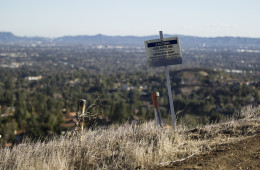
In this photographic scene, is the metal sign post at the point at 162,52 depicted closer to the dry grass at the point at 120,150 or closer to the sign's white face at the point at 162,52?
the sign's white face at the point at 162,52

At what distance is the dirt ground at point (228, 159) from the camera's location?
327 cm

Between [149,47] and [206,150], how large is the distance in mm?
1923

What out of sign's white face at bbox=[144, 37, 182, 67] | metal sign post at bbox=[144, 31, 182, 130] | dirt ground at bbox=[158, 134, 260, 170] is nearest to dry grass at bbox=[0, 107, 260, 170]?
dirt ground at bbox=[158, 134, 260, 170]

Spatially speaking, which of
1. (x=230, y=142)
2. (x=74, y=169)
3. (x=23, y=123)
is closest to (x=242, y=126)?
(x=230, y=142)

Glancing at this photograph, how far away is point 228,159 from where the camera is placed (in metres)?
3.44

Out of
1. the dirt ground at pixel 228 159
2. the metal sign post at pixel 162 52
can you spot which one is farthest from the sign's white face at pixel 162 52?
the dirt ground at pixel 228 159

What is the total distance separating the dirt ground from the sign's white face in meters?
1.66

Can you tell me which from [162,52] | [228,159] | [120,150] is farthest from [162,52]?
[228,159]

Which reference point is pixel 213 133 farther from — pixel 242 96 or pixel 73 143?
pixel 242 96

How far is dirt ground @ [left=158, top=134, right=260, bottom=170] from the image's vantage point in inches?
129

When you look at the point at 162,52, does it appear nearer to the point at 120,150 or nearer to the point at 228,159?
the point at 120,150

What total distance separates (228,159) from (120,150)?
1274 mm

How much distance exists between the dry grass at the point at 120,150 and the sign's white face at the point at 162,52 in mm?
1088

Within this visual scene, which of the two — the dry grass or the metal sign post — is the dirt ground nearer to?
the dry grass
